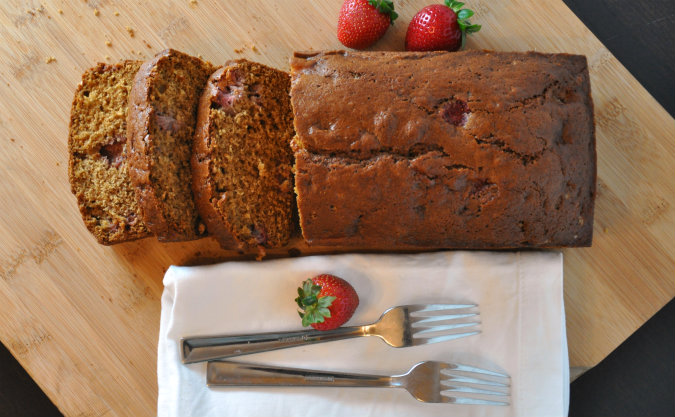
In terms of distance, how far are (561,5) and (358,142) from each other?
140 centimetres

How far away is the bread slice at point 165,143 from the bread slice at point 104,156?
23cm

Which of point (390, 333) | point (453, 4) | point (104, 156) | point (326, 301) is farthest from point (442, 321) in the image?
point (104, 156)

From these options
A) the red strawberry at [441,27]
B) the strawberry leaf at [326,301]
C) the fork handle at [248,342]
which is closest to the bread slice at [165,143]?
the fork handle at [248,342]

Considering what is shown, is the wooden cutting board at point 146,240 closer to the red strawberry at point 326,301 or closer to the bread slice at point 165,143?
the bread slice at point 165,143

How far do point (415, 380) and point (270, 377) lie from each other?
0.70 meters

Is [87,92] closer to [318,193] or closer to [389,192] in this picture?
[318,193]

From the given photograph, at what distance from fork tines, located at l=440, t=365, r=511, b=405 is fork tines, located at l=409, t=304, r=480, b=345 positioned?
0.52 ft

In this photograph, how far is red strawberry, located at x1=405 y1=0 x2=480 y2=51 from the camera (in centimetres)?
203

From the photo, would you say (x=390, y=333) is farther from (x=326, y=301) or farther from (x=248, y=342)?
(x=248, y=342)

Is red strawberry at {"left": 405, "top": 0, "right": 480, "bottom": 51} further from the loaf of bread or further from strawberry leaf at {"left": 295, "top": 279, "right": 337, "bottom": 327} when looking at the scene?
strawberry leaf at {"left": 295, "top": 279, "right": 337, "bottom": 327}

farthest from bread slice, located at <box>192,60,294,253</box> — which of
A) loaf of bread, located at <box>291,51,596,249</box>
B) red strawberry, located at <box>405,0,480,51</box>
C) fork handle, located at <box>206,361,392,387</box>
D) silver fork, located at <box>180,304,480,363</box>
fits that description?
red strawberry, located at <box>405,0,480,51</box>

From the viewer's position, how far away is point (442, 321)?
2.11 metres

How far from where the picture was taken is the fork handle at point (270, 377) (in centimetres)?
210

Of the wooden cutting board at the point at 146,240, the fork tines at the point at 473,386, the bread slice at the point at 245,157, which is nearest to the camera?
the bread slice at the point at 245,157
